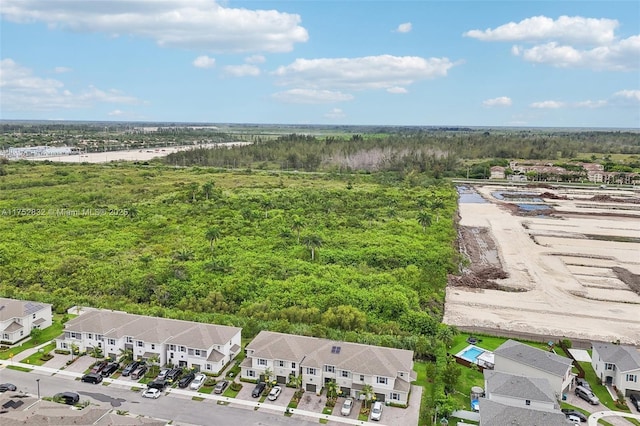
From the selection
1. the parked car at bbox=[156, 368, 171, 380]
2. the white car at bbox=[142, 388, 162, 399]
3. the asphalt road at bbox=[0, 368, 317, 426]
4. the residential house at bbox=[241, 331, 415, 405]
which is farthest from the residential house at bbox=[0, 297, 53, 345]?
the residential house at bbox=[241, 331, 415, 405]

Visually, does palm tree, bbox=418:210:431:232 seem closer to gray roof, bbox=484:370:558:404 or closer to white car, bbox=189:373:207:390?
gray roof, bbox=484:370:558:404

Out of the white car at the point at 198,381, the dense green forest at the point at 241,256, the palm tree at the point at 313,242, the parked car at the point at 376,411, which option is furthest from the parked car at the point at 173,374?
the palm tree at the point at 313,242

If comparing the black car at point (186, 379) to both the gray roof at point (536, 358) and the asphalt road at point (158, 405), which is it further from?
the gray roof at point (536, 358)

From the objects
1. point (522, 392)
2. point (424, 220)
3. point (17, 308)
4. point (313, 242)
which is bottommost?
point (522, 392)

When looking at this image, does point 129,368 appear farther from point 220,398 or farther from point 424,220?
point 424,220

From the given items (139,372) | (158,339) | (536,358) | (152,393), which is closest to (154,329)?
(158,339)

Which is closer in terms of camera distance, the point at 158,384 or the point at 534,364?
the point at 158,384
